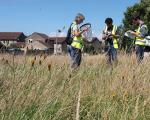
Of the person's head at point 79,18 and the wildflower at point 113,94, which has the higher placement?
the person's head at point 79,18

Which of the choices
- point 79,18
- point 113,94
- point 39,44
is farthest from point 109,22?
point 39,44

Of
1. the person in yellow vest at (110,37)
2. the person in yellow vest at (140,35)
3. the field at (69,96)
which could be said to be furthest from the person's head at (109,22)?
the field at (69,96)

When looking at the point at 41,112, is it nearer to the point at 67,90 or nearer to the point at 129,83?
the point at 67,90

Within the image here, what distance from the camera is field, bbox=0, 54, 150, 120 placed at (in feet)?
13.6

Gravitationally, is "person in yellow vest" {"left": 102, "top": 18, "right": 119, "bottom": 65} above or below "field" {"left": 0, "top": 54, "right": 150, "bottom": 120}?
above

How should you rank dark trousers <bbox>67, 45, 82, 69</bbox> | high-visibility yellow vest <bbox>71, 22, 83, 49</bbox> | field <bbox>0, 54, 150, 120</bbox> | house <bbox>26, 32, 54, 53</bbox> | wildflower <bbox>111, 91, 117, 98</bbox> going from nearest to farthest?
field <bbox>0, 54, 150, 120</bbox>, wildflower <bbox>111, 91, 117, 98</bbox>, house <bbox>26, 32, 54, 53</bbox>, dark trousers <bbox>67, 45, 82, 69</bbox>, high-visibility yellow vest <bbox>71, 22, 83, 49</bbox>

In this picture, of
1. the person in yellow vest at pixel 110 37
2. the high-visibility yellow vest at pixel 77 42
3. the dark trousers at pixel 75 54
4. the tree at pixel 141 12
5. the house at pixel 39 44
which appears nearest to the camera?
the house at pixel 39 44

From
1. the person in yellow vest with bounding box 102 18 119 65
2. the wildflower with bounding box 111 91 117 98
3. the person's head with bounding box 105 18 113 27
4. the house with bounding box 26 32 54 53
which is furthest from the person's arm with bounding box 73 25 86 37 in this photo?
the wildflower with bounding box 111 91 117 98

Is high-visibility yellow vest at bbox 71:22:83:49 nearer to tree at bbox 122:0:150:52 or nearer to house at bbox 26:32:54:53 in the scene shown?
house at bbox 26:32:54:53

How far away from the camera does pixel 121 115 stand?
4.23 meters

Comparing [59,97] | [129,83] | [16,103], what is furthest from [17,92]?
[129,83]

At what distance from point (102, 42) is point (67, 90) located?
19.1 feet

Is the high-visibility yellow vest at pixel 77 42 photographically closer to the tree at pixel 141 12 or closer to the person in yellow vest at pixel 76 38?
the person in yellow vest at pixel 76 38

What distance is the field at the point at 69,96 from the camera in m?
4.15
